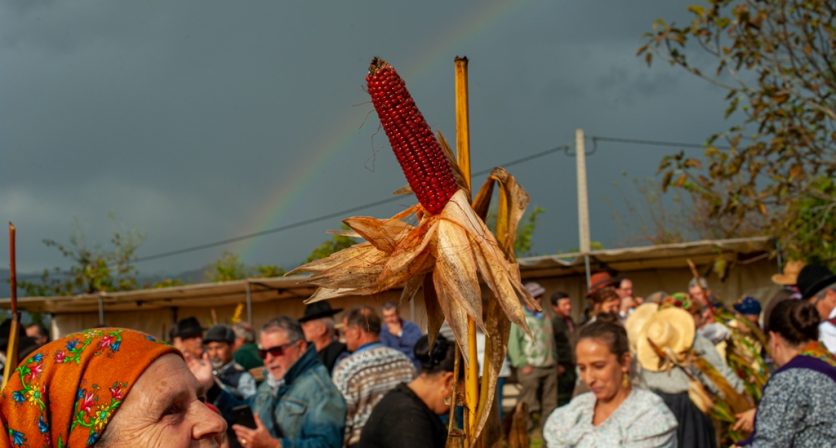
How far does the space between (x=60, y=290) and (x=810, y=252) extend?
21.3 metres

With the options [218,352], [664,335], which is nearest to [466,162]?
[664,335]

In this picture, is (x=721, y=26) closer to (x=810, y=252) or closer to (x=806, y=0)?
(x=806, y=0)

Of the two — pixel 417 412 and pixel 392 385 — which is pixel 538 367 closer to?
pixel 392 385

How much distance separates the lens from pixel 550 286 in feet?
56.9

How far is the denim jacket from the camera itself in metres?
5.29

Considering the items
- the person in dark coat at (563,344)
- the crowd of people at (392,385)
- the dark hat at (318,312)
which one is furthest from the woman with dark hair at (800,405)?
the person in dark coat at (563,344)

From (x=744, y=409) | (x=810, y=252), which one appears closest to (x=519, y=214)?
(x=744, y=409)

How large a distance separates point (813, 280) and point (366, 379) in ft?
12.1

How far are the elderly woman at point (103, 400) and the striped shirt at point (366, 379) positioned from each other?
4.02 m

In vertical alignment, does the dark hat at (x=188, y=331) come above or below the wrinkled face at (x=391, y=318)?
above

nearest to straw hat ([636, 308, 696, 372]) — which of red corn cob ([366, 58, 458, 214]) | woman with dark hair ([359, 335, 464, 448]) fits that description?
woman with dark hair ([359, 335, 464, 448])

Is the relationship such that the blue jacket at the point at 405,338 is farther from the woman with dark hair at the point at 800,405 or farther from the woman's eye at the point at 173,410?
the woman's eye at the point at 173,410

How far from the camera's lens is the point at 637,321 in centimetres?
693

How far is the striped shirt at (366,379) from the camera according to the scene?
6.08m
